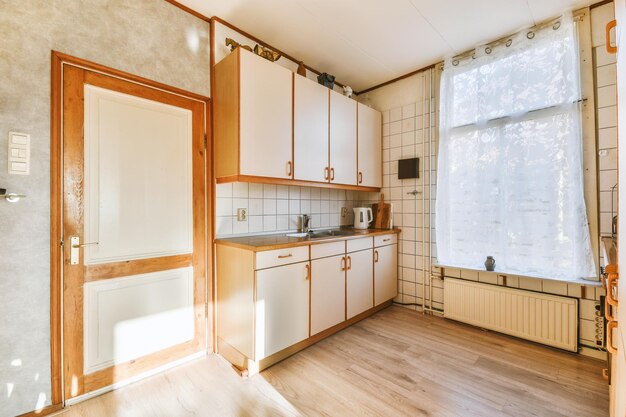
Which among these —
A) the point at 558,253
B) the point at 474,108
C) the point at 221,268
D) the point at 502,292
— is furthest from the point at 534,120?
the point at 221,268

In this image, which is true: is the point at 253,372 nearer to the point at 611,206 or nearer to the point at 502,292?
the point at 502,292

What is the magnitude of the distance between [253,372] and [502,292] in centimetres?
219

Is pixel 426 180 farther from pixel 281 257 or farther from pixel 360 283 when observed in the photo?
pixel 281 257

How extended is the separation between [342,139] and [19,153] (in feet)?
7.70

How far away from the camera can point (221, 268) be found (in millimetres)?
2184

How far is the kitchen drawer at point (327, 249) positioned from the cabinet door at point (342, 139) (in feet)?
2.14

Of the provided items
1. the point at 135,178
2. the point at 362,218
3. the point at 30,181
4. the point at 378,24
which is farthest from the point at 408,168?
the point at 30,181

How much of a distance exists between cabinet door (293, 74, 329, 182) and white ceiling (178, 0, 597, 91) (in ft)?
1.39

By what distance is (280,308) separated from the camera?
204 centimetres

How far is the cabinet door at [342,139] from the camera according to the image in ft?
9.01

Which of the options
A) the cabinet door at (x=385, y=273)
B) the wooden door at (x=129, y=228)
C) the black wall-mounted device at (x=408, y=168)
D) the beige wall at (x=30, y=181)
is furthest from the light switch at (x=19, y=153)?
the black wall-mounted device at (x=408, y=168)

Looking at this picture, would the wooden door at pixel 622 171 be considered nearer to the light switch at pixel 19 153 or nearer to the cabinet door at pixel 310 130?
the cabinet door at pixel 310 130

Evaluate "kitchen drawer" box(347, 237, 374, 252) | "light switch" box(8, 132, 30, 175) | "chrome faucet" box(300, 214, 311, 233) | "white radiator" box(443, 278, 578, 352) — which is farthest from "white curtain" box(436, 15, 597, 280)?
"light switch" box(8, 132, 30, 175)

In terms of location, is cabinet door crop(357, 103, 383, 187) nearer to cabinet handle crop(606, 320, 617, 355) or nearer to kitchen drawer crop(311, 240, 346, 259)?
kitchen drawer crop(311, 240, 346, 259)
